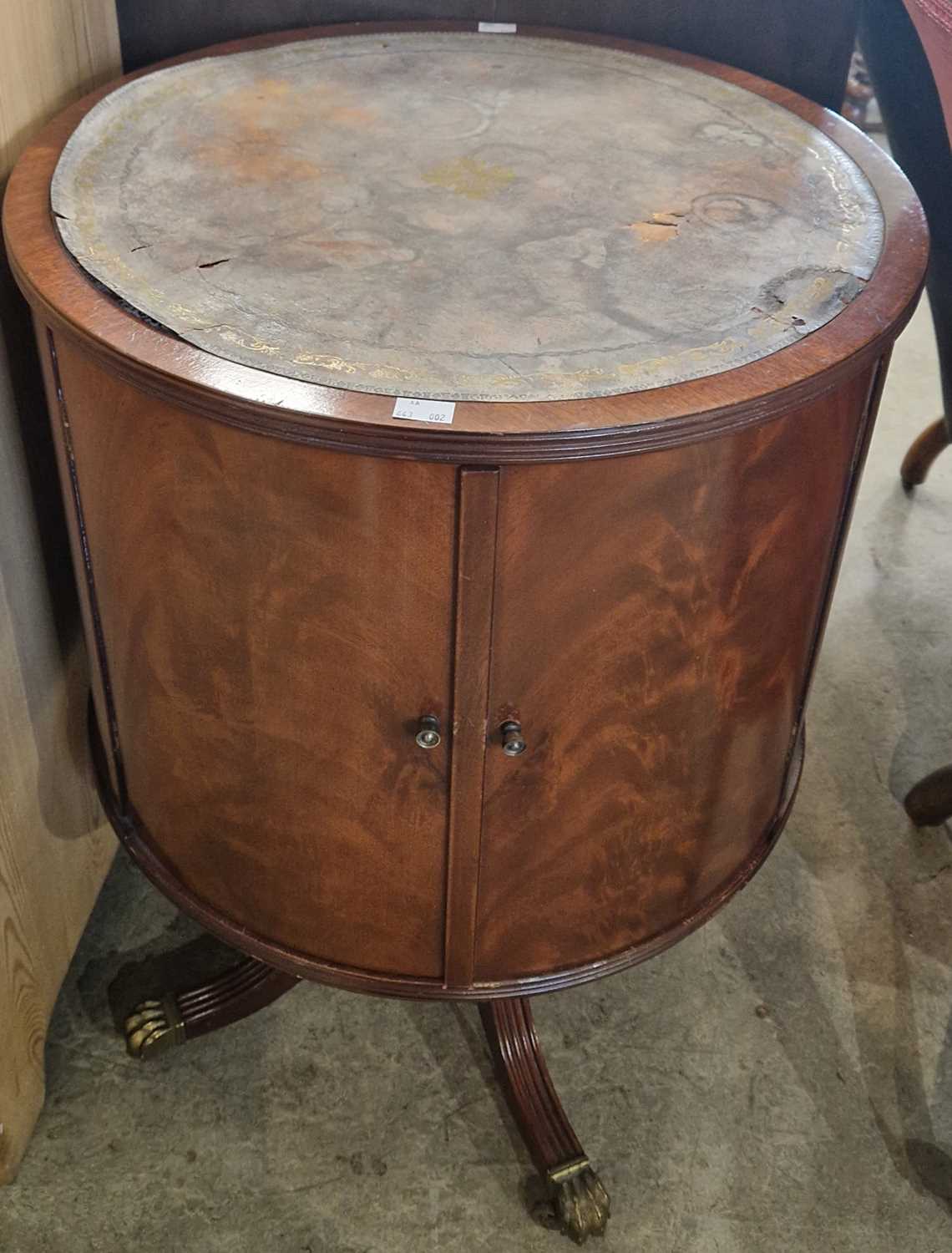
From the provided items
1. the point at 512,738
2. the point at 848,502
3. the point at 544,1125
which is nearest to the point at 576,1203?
the point at 544,1125

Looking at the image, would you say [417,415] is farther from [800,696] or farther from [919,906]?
[919,906]

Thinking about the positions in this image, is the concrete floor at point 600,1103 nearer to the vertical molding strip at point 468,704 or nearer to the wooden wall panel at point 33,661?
the wooden wall panel at point 33,661

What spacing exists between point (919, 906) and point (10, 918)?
113 centimetres

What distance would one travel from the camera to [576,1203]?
1299 mm

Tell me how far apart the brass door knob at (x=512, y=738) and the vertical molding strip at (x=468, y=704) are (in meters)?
0.02

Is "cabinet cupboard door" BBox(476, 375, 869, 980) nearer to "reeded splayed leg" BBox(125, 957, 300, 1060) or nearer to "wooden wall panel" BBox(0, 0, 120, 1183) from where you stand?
"reeded splayed leg" BBox(125, 957, 300, 1060)

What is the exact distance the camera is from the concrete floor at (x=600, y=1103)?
1.32m

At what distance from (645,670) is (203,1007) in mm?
742

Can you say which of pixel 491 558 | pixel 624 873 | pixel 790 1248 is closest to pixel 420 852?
pixel 624 873

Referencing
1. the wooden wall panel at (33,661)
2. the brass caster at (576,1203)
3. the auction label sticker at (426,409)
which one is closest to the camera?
the auction label sticker at (426,409)

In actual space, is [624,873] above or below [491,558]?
below

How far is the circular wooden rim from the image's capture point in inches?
32.9

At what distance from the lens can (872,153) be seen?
1209mm

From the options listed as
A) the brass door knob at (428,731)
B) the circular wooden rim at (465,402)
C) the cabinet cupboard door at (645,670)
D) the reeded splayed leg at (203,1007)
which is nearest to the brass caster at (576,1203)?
the cabinet cupboard door at (645,670)
